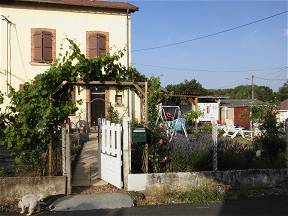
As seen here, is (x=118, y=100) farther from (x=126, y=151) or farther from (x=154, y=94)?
(x=126, y=151)

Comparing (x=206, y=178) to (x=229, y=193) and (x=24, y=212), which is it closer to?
(x=229, y=193)

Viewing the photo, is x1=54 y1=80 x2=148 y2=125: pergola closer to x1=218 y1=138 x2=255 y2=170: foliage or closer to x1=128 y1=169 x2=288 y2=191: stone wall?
x1=128 y1=169 x2=288 y2=191: stone wall

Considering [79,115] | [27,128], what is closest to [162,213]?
[27,128]

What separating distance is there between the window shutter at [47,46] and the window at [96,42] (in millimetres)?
2113

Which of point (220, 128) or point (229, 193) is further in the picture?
point (220, 128)

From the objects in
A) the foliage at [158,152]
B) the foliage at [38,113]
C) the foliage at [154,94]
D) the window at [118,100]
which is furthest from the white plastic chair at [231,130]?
the foliage at [38,113]

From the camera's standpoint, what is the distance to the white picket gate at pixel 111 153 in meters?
10.7

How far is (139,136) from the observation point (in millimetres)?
10852

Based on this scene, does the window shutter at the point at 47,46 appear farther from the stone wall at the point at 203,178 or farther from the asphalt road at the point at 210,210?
the asphalt road at the point at 210,210

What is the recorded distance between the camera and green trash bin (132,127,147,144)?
10820 millimetres

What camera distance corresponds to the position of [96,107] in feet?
93.8

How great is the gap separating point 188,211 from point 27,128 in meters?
3.86

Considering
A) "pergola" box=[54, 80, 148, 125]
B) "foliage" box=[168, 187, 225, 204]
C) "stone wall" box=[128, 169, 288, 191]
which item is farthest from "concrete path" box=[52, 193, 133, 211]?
"pergola" box=[54, 80, 148, 125]

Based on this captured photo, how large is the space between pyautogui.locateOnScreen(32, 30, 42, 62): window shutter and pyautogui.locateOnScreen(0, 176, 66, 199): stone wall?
17.9 metres
